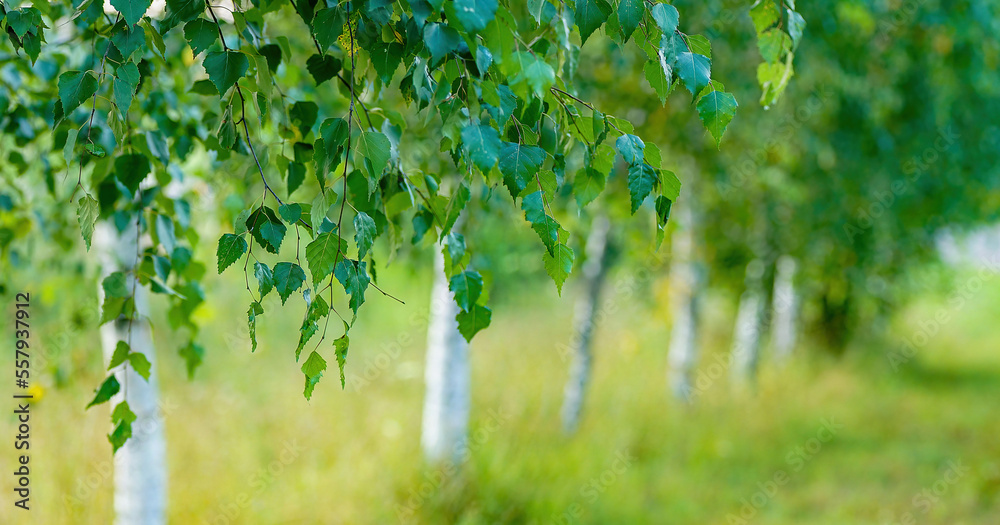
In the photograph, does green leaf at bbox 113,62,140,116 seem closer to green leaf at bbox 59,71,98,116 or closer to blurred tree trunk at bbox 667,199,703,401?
green leaf at bbox 59,71,98,116

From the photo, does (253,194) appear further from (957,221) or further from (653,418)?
(957,221)

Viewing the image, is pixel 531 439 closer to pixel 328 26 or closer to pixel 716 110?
pixel 716 110

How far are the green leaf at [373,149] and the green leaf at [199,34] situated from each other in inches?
10.1

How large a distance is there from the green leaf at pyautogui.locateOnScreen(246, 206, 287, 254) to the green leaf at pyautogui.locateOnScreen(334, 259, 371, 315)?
109 mm

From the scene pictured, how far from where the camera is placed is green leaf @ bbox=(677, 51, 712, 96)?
979 mm

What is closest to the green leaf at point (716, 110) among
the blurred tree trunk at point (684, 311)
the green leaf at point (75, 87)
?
the green leaf at point (75, 87)

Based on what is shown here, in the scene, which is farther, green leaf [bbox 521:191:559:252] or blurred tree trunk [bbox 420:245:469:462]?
blurred tree trunk [bbox 420:245:469:462]

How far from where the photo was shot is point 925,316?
12406 millimetres

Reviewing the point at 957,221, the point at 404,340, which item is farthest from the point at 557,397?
the point at 957,221

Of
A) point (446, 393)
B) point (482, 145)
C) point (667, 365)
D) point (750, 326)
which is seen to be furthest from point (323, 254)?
point (750, 326)

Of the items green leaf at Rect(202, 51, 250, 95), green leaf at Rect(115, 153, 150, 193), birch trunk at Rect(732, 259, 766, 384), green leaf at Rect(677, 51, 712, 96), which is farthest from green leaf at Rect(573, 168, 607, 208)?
birch trunk at Rect(732, 259, 766, 384)

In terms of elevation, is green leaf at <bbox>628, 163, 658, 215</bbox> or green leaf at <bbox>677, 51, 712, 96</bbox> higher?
green leaf at <bbox>677, 51, 712, 96</bbox>

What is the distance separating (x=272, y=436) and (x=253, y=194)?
2.33m

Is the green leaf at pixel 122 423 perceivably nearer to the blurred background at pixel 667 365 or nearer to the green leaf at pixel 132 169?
the green leaf at pixel 132 169
